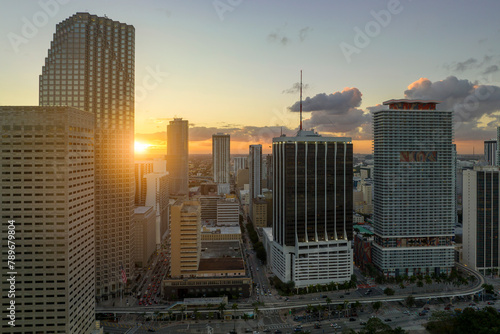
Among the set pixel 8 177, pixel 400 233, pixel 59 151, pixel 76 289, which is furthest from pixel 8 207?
pixel 400 233

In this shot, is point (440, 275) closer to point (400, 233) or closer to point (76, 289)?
point (400, 233)

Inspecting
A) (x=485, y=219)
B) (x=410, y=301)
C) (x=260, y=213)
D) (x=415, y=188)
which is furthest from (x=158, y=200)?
(x=485, y=219)

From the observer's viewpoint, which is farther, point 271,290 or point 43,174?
point 271,290

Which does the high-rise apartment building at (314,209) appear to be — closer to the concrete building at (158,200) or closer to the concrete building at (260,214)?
the concrete building at (158,200)

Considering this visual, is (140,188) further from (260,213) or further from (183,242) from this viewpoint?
(183,242)

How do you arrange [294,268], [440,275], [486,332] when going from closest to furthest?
[486,332] → [294,268] → [440,275]

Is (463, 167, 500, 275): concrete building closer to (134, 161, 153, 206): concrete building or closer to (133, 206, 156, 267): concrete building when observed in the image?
(133, 206, 156, 267): concrete building

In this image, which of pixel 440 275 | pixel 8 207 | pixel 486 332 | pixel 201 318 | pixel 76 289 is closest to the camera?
pixel 8 207

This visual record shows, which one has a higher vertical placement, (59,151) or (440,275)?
(59,151)

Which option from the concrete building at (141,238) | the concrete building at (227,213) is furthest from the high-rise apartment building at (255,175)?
the concrete building at (141,238)
